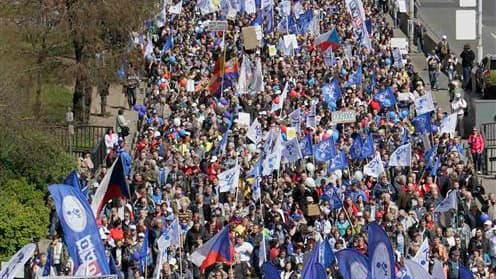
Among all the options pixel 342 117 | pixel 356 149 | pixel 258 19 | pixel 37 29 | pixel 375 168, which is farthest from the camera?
pixel 258 19

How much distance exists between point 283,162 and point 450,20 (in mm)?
25849

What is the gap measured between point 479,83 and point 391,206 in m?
14.1

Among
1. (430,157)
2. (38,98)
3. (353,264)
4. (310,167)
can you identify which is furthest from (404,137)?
(353,264)

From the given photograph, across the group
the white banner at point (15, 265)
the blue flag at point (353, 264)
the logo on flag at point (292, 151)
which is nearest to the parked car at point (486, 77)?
the logo on flag at point (292, 151)

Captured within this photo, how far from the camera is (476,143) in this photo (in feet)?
139

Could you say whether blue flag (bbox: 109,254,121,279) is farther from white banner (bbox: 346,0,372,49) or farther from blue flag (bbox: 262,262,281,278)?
white banner (bbox: 346,0,372,49)

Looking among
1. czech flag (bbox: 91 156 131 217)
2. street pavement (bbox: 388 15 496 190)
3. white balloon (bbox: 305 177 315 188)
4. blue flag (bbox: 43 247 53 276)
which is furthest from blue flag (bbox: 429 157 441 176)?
blue flag (bbox: 43 247 53 276)

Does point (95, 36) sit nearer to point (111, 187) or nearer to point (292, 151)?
point (292, 151)

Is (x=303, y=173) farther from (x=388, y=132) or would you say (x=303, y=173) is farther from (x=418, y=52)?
(x=418, y=52)

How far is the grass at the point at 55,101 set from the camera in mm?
47344

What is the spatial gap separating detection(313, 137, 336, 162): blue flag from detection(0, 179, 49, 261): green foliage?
5325mm

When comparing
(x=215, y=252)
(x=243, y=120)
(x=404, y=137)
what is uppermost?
(x=243, y=120)

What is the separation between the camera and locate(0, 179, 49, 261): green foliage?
3712 cm

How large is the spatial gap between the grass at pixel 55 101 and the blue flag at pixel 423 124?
8.92 meters
